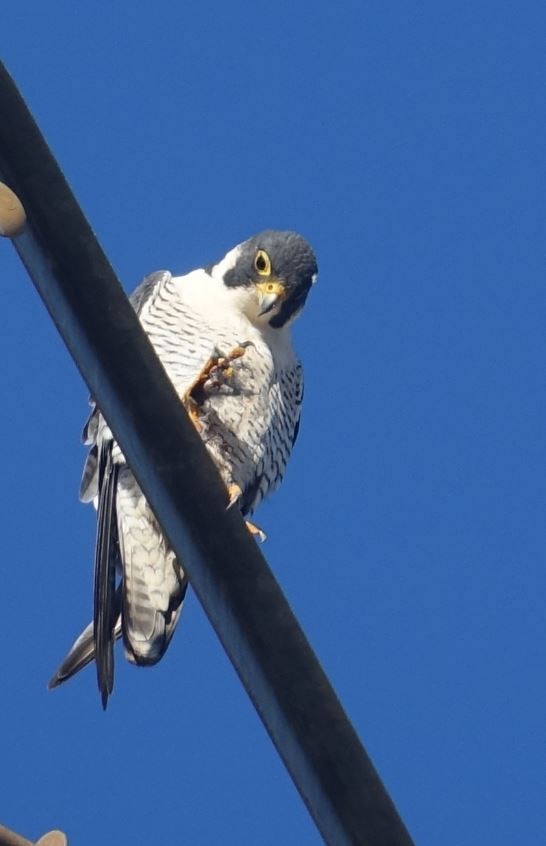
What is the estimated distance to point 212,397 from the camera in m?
4.38

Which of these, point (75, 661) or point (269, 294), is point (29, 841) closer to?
point (75, 661)

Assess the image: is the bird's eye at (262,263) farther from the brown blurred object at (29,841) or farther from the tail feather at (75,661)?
the brown blurred object at (29,841)

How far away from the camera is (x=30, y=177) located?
2051 millimetres

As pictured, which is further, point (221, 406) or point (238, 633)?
point (221, 406)

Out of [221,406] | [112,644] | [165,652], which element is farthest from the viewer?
[221,406]

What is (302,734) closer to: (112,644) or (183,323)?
(112,644)

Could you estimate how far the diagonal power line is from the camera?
6.91ft

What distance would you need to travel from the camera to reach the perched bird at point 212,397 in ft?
13.5

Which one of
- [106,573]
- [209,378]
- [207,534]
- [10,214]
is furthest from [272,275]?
[10,214]

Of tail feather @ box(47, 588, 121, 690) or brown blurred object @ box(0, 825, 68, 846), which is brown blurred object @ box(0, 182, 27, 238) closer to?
brown blurred object @ box(0, 825, 68, 846)

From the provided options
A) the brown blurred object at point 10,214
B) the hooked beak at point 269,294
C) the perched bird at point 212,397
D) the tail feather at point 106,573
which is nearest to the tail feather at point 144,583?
the perched bird at point 212,397

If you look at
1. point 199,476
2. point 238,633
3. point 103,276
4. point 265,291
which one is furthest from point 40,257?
point 265,291

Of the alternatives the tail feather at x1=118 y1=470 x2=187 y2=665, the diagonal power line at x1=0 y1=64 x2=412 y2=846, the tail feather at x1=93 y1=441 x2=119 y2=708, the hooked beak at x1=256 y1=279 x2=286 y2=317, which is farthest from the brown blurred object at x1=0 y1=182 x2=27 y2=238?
the hooked beak at x1=256 y1=279 x2=286 y2=317

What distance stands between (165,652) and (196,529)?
2.01m
